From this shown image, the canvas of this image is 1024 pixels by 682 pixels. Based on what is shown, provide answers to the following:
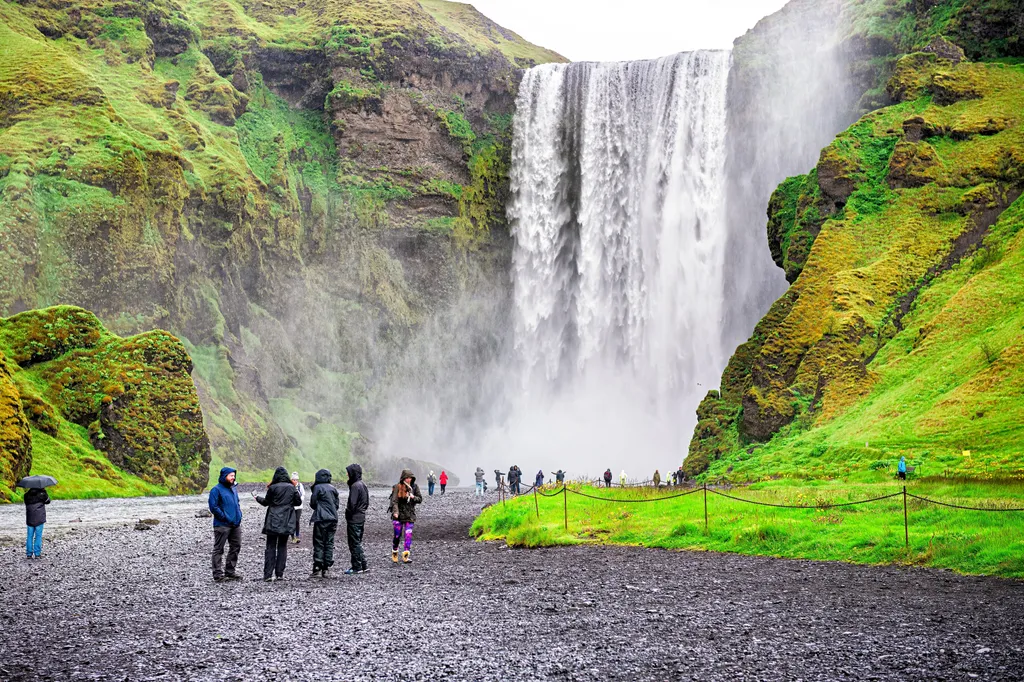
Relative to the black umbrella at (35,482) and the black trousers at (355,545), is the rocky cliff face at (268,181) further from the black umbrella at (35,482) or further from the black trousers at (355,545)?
the black trousers at (355,545)

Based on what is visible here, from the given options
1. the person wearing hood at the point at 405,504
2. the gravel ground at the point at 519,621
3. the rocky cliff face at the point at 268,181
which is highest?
the rocky cliff face at the point at 268,181

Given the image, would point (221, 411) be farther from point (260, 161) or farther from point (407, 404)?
point (260, 161)

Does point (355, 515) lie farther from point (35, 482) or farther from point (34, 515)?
point (35, 482)

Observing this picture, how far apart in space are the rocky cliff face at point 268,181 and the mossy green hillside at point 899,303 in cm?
3836

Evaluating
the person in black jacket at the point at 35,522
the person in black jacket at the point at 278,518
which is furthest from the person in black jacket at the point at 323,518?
the person in black jacket at the point at 35,522

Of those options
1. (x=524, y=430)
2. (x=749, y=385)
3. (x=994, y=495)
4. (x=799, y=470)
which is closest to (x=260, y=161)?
(x=524, y=430)

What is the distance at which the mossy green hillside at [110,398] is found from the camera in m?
47.5

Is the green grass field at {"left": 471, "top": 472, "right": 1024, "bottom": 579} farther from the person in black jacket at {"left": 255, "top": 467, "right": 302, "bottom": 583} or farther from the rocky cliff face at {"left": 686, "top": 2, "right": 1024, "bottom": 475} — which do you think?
the person in black jacket at {"left": 255, "top": 467, "right": 302, "bottom": 583}

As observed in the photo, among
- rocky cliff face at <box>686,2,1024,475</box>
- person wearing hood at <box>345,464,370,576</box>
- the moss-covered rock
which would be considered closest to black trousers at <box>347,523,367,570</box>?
person wearing hood at <box>345,464,370,576</box>

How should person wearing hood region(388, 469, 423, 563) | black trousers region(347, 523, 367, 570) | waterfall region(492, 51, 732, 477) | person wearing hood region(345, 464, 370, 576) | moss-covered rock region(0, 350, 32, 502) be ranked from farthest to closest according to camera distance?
1. waterfall region(492, 51, 732, 477)
2. moss-covered rock region(0, 350, 32, 502)
3. person wearing hood region(388, 469, 423, 563)
4. black trousers region(347, 523, 367, 570)
5. person wearing hood region(345, 464, 370, 576)

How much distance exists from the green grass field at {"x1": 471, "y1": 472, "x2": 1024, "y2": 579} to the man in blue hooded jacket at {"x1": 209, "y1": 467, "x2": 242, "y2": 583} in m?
7.48

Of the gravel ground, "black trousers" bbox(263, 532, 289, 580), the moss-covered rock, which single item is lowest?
the gravel ground

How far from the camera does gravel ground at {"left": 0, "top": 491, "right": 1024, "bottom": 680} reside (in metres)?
10.1

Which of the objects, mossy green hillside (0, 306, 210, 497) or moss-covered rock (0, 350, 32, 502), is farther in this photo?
mossy green hillside (0, 306, 210, 497)
